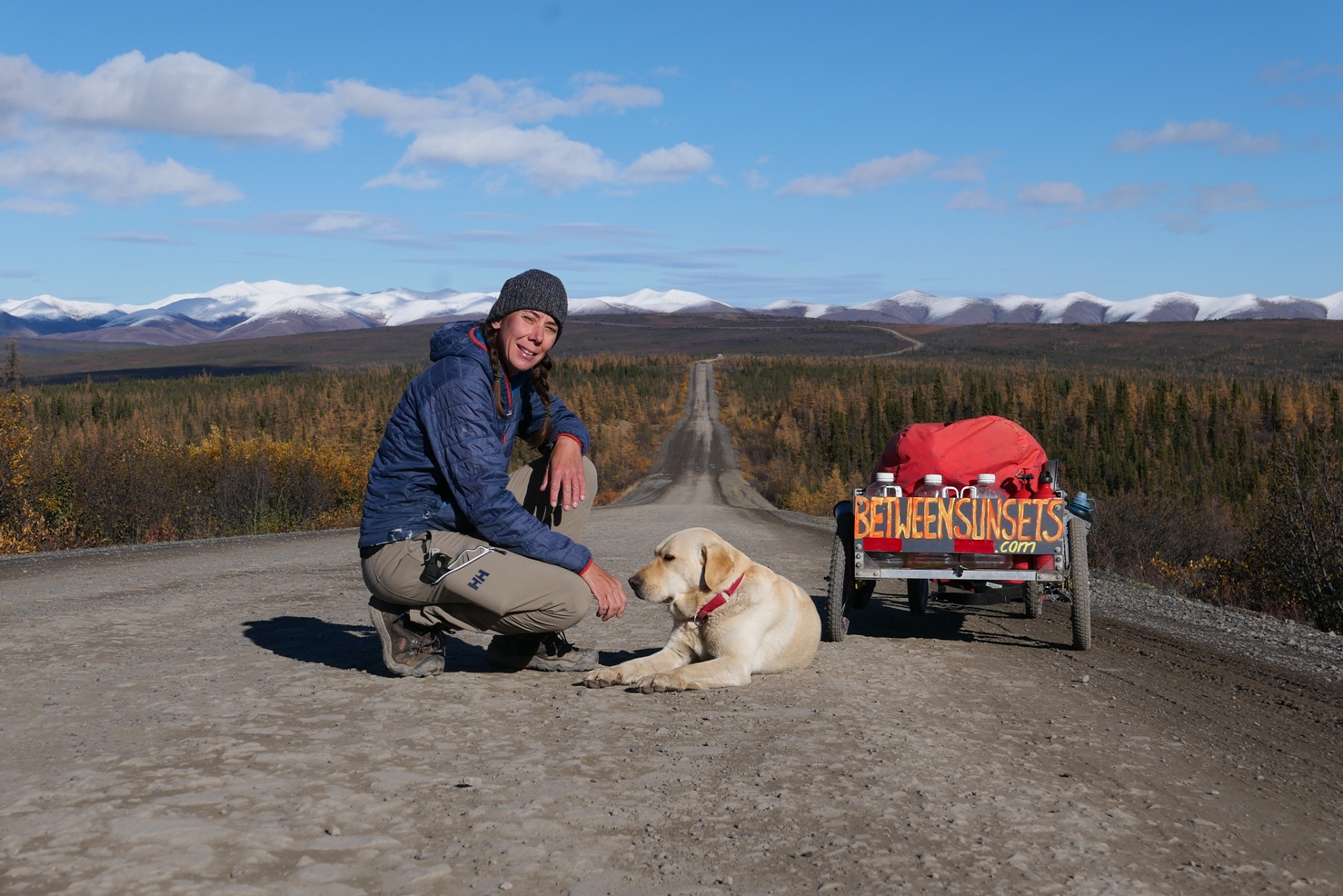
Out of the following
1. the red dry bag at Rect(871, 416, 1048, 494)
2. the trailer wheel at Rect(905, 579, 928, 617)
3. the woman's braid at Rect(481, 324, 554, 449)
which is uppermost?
the woman's braid at Rect(481, 324, 554, 449)

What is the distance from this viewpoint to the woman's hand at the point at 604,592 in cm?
499

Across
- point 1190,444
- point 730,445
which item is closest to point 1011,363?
point 1190,444

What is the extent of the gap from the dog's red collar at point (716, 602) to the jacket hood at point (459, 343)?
1843 millimetres

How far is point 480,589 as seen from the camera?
4969 mm

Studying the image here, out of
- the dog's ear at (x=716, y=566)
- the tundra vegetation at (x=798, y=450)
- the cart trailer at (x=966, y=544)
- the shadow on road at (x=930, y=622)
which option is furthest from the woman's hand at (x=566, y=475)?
the tundra vegetation at (x=798, y=450)

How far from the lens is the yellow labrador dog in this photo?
5.63 metres

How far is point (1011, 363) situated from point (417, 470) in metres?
180

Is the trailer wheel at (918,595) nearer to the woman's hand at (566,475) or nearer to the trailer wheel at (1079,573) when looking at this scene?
the trailer wheel at (1079,573)

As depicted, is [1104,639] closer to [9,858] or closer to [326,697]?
[326,697]

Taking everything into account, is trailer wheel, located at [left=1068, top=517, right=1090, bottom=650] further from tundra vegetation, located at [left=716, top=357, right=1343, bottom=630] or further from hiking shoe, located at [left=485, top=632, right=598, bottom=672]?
hiking shoe, located at [left=485, top=632, right=598, bottom=672]

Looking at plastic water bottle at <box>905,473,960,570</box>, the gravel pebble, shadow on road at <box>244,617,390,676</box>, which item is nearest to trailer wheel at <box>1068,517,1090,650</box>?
plastic water bottle at <box>905,473,960,570</box>

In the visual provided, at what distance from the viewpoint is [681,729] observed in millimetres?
4738

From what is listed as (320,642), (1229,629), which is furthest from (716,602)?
(1229,629)

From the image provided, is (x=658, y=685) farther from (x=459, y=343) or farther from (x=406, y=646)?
(x=459, y=343)
